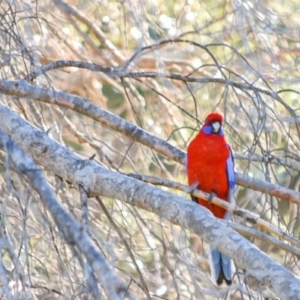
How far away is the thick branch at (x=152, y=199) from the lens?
239cm

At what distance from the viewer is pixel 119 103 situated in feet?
26.9

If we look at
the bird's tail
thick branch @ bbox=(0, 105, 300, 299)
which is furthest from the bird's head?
thick branch @ bbox=(0, 105, 300, 299)

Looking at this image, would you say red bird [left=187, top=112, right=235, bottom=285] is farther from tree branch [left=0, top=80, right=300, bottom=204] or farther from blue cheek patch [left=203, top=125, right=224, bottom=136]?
tree branch [left=0, top=80, right=300, bottom=204]

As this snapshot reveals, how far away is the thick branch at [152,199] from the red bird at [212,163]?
49.7 inches

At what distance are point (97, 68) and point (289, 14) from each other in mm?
1331

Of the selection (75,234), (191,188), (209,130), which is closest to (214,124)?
(209,130)

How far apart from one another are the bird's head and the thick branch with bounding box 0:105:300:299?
4.78 feet

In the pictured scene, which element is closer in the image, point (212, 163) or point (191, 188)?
point (191, 188)

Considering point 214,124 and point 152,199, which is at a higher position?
point 214,124

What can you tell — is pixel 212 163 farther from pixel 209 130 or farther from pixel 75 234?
pixel 75 234

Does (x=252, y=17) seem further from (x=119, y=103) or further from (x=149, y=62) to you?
(x=119, y=103)

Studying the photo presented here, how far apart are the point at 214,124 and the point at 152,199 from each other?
1673 mm

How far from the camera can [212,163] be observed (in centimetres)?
442

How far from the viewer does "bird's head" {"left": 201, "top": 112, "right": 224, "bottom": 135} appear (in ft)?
14.5
